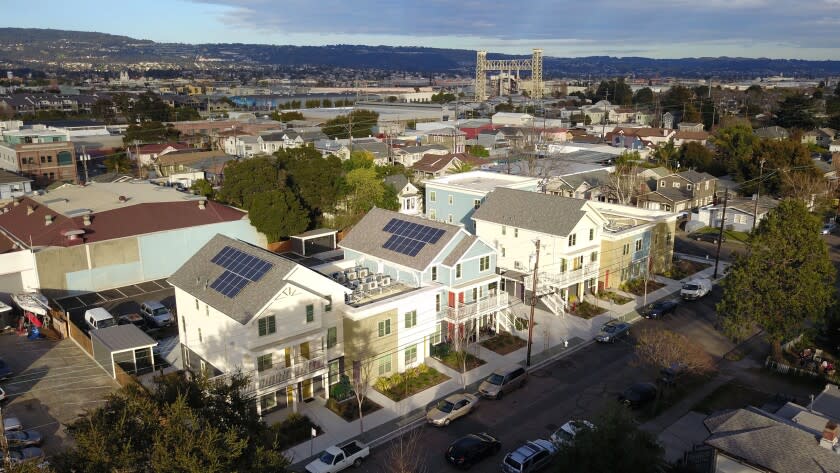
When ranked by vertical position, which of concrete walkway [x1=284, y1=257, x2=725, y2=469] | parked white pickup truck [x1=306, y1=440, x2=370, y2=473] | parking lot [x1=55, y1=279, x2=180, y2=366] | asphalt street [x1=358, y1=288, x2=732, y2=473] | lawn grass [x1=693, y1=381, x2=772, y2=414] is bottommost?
lawn grass [x1=693, y1=381, x2=772, y2=414]

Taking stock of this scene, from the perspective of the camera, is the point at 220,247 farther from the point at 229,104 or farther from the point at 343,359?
the point at 229,104

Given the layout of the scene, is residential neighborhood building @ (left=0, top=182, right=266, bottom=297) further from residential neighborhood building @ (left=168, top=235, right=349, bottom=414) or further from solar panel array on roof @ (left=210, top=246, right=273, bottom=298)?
solar panel array on roof @ (left=210, top=246, right=273, bottom=298)

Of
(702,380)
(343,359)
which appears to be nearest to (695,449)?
(702,380)

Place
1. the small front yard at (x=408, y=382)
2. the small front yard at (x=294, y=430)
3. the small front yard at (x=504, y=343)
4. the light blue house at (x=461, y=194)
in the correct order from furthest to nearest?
the light blue house at (x=461, y=194) → the small front yard at (x=504, y=343) → the small front yard at (x=408, y=382) → the small front yard at (x=294, y=430)

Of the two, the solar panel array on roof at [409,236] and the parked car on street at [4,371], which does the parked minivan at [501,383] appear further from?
the parked car on street at [4,371]

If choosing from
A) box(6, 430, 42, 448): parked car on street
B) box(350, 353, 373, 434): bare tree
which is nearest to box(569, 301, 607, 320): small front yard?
box(350, 353, 373, 434): bare tree

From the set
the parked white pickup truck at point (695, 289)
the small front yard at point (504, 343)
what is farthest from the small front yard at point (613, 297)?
the small front yard at point (504, 343)
